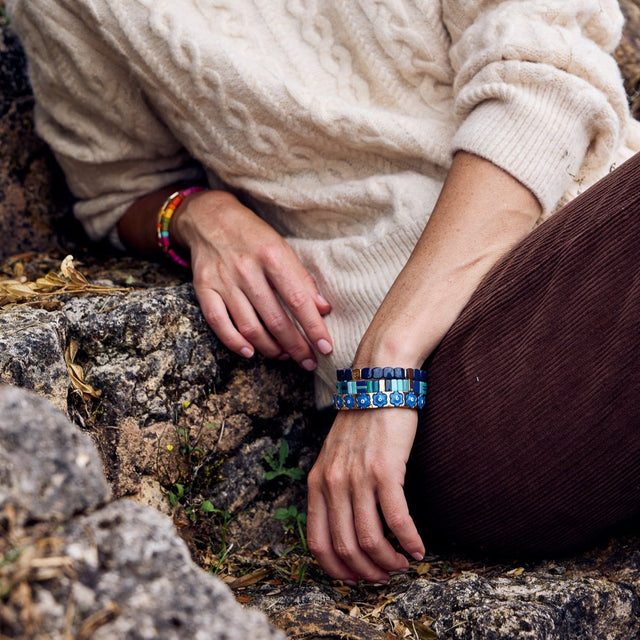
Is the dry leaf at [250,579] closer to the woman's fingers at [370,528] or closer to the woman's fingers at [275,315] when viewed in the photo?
the woman's fingers at [370,528]

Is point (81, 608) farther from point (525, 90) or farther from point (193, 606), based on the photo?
point (525, 90)

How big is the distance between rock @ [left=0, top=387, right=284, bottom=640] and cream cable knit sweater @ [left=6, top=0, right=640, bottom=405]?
1.04 m

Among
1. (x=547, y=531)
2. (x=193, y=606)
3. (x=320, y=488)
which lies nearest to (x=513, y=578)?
(x=547, y=531)

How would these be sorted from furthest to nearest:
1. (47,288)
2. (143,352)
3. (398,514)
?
(47,288) < (143,352) < (398,514)

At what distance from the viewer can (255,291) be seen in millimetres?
1748

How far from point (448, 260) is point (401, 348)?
0.22 metres

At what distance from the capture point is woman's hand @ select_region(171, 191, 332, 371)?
1.74 meters

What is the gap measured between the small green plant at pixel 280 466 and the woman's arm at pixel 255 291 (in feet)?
0.75

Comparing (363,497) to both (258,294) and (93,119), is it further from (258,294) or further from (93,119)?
(93,119)

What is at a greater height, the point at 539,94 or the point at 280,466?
the point at 539,94

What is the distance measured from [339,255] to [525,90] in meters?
0.59

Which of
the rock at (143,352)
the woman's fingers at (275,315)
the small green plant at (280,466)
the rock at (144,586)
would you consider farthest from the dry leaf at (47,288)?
the rock at (144,586)

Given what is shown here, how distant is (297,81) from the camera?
5.77 feet

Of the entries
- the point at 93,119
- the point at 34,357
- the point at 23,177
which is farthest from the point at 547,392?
the point at 23,177
